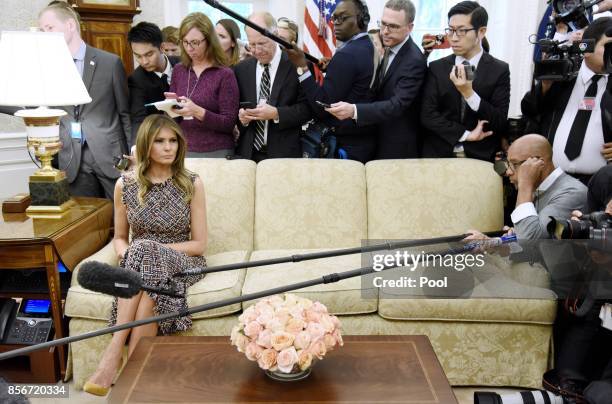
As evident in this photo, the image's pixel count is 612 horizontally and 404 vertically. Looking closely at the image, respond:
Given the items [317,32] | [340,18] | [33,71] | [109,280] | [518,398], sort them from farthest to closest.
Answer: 1. [317,32]
2. [340,18]
3. [33,71]
4. [518,398]
5. [109,280]

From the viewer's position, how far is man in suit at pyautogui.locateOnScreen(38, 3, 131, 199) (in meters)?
2.93

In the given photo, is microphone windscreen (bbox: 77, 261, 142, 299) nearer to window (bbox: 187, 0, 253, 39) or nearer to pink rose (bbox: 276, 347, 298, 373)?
pink rose (bbox: 276, 347, 298, 373)

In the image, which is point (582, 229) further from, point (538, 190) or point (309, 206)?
point (309, 206)

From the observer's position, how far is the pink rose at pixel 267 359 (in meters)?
1.64

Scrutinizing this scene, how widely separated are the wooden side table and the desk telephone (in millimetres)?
40

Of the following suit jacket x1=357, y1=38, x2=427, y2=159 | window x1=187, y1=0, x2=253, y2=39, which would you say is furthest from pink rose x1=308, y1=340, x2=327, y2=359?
window x1=187, y1=0, x2=253, y2=39

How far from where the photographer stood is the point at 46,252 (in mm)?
2299

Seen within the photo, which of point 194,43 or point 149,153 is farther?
point 194,43

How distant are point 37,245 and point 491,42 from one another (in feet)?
13.2

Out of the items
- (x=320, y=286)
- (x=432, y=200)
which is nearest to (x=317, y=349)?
(x=320, y=286)

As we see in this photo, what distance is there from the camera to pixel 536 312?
90.6 inches

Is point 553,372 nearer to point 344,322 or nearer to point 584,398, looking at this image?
point 584,398

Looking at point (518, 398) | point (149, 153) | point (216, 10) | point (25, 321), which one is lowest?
point (518, 398)

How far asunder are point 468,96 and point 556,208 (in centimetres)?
73
